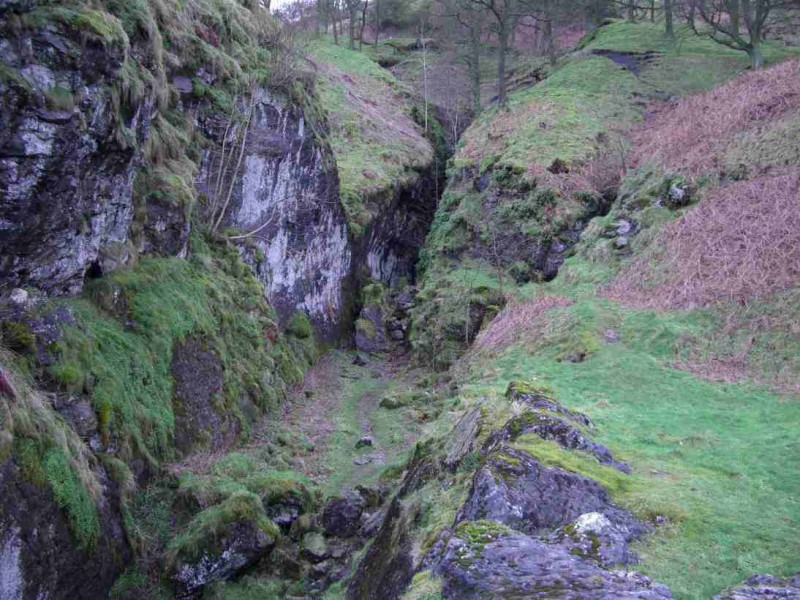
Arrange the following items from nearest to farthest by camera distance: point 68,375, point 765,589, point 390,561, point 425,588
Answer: point 765,589
point 425,588
point 390,561
point 68,375

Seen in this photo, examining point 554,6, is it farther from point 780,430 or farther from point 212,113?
point 780,430

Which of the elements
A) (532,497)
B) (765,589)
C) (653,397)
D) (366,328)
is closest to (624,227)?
(653,397)

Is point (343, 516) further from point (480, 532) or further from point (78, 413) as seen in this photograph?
point (480, 532)

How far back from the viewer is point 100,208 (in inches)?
514

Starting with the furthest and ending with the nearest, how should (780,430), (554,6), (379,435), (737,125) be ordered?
1. (554,6)
2. (737,125)
3. (379,435)
4. (780,430)

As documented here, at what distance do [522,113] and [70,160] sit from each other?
2530cm

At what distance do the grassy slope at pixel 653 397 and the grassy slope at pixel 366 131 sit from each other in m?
3.34

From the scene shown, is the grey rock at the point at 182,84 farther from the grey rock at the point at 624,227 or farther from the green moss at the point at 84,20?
the grey rock at the point at 624,227

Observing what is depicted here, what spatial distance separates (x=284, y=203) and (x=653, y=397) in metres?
14.7

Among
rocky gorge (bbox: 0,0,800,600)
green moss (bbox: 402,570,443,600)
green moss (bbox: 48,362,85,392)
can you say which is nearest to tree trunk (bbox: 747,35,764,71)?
rocky gorge (bbox: 0,0,800,600)

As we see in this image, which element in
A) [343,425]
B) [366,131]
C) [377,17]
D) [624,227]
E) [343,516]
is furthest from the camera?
[377,17]

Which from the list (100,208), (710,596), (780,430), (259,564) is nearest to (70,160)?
Answer: (100,208)

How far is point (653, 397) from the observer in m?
12.7

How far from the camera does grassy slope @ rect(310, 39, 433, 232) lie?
29594 millimetres
